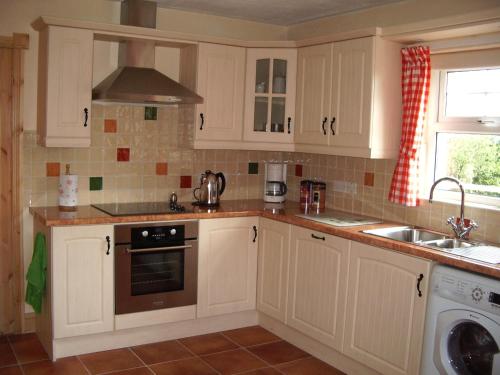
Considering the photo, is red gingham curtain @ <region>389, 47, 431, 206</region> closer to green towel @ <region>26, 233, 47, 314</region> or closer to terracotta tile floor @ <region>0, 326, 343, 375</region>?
terracotta tile floor @ <region>0, 326, 343, 375</region>

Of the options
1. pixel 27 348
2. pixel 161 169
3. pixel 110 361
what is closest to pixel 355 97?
pixel 161 169

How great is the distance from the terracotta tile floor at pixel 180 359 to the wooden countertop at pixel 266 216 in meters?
0.84

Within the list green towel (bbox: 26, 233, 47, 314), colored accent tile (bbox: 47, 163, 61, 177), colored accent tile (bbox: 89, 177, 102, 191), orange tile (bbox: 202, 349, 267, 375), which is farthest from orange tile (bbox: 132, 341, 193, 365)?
colored accent tile (bbox: 47, 163, 61, 177)

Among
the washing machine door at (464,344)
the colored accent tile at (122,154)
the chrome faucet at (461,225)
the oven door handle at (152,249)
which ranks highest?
the colored accent tile at (122,154)

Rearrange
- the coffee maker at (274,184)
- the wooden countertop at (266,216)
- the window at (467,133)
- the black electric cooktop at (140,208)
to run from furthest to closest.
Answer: the coffee maker at (274,184), the black electric cooktop at (140,208), the window at (467,133), the wooden countertop at (266,216)

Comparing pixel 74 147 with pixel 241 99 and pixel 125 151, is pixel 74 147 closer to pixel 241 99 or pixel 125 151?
pixel 125 151

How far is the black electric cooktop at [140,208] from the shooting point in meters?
3.76

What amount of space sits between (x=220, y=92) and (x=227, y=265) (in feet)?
4.06

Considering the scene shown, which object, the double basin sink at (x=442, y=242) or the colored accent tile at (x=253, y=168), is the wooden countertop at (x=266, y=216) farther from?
the colored accent tile at (x=253, y=168)

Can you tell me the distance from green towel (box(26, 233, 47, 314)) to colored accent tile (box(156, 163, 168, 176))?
101 centimetres

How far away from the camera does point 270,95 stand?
4.22m

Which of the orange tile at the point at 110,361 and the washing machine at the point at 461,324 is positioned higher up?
the washing machine at the point at 461,324

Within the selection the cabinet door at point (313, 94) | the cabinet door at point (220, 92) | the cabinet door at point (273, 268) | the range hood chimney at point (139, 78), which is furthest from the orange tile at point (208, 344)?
the range hood chimney at point (139, 78)

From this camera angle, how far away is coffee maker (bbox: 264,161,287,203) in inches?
177
